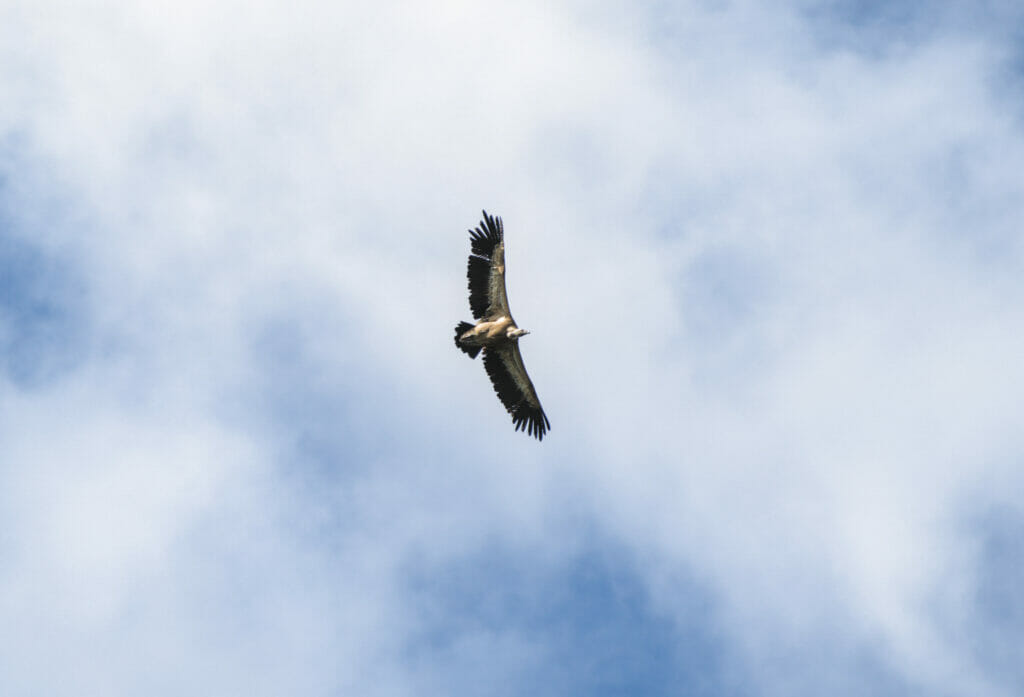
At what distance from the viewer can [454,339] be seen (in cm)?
5634

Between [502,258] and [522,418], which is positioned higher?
[502,258]

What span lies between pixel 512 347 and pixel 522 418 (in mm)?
3318

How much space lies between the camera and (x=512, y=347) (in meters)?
57.0

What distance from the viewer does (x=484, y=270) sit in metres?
56.6

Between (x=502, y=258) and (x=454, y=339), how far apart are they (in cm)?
377

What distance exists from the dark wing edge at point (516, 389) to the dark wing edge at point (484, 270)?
6.38 ft

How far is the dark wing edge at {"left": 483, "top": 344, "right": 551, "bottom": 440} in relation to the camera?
→ 5734 centimetres

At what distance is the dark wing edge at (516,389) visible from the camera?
5734 cm

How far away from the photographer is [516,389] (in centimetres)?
5838

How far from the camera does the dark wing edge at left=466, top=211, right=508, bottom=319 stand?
56.5m

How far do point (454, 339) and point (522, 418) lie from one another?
473 centimetres

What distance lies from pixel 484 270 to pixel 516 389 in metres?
5.23

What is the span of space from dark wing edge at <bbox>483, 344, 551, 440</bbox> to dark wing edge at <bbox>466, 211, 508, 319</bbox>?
1.94 metres
